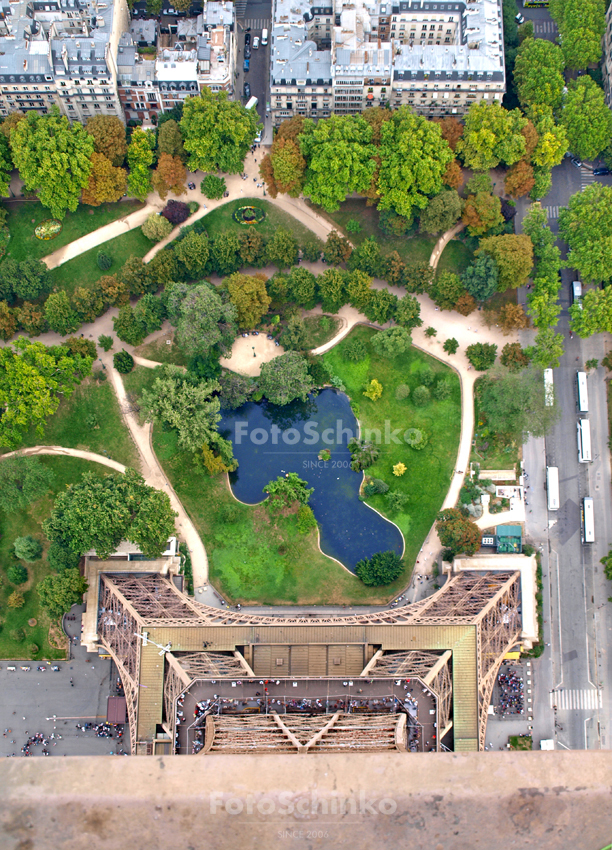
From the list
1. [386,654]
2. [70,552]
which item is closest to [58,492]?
[70,552]

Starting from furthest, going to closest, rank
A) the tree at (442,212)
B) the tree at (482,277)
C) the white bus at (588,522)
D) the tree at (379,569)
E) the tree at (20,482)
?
the tree at (442,212) < the white bus at (588,522) < the tree at (482,277) < the tree at (379,569) < the tree at (20,482)

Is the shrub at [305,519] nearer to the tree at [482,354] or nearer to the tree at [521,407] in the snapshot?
the tree at [521,407]

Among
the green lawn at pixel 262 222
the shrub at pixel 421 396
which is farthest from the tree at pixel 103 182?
the shrub at pixel 421 396

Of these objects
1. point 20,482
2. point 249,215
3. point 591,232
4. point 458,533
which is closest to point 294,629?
point 458,533

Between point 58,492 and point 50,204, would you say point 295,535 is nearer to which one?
point 58,492

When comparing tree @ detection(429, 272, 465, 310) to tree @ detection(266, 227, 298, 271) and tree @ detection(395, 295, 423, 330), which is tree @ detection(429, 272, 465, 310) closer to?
tree @ detection(395, 295, 423, 330)

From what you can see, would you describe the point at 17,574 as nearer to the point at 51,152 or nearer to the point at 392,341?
the point at 51,152

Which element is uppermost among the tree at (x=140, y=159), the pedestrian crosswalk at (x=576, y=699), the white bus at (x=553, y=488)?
the tree at (x=140, y=159)
